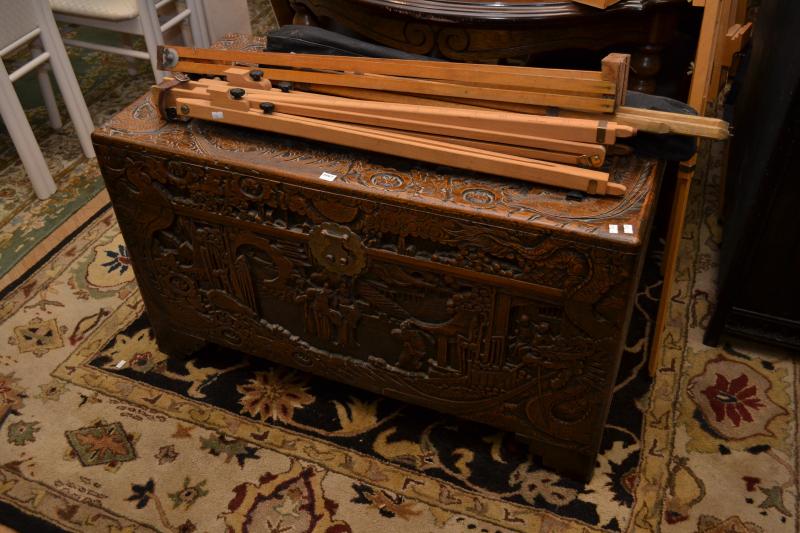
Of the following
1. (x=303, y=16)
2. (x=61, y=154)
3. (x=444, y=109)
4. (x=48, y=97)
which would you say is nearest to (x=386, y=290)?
(x=444, y=109)

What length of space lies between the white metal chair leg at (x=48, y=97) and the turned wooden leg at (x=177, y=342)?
144 cm

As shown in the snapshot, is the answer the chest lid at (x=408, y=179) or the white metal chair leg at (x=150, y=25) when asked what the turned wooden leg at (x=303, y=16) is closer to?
the chest lid at (x=408, y=179)

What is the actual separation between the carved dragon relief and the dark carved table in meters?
0.70

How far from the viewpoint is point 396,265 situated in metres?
1.46

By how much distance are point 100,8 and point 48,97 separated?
0.45 metres

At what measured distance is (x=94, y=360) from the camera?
2.00 m

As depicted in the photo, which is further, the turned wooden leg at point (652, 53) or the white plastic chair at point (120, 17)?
the white plastic chair at point (120, 17)

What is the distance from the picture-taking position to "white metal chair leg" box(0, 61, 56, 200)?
2428mm

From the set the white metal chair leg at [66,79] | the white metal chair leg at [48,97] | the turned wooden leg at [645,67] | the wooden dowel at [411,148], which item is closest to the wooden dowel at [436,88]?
the wooden dowel at [411,148]

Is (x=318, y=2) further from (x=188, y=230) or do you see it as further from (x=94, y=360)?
(x=94, y=360)

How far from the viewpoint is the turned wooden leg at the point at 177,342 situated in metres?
1.92

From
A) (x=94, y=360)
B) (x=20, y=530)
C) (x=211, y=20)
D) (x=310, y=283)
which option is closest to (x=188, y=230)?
(x=310, y=283)

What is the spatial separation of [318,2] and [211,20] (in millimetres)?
1414

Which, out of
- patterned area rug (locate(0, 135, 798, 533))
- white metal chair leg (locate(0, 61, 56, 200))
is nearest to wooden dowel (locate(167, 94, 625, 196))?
patterned area rug (locate(0, 135, 798, 533))
